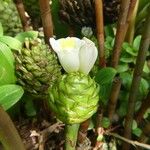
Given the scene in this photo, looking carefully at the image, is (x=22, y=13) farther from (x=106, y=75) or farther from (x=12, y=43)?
(x=106, y=75)

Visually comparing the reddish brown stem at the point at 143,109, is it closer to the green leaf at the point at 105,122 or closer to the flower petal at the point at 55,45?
the green leaf at the point at 105,122

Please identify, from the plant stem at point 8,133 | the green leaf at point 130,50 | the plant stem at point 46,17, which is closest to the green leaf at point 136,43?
the green leaf at point 130,50

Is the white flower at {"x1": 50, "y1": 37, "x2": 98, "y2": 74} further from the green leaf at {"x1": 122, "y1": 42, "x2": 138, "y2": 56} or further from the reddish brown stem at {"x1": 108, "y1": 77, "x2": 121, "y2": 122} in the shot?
the green leaf at {"x1": 122, "y1": 42, "x2": 138, "y2": 56}

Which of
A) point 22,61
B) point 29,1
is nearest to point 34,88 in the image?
point 22,61

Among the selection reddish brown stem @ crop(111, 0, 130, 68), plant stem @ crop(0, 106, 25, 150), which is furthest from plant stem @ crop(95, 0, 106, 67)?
plant stem @ crop(0, 106, 25, 150)

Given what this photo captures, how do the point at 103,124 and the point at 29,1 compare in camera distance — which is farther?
the point at 29,1

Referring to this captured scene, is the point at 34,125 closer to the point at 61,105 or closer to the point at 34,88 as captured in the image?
the point at 34,88
